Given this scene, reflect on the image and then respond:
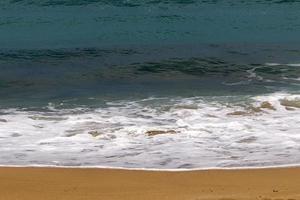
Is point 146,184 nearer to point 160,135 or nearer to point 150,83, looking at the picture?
point 160,135

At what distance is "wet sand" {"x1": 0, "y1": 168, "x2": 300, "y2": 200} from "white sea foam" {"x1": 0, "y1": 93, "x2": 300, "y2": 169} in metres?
0.43

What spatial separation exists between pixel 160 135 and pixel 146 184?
254 cm

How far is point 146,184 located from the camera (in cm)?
852

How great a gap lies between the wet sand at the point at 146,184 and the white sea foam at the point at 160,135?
0.43m

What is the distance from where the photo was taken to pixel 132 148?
33.9 ft

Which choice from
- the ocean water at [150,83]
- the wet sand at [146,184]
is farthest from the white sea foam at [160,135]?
the wet sand at [146,184]

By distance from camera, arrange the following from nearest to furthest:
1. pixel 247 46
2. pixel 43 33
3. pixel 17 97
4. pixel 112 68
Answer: pixel 17 97 < pixel 112 68 < pixel 247 46 < pixel 43 33

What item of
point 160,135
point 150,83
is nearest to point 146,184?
point 160,135

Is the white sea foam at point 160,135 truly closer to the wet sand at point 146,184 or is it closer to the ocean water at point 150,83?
the ocean water at point 150,83

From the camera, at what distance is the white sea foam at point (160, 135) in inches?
385

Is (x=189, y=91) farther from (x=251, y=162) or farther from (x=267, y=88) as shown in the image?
(x=251, y=162)

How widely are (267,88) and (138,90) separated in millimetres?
2888

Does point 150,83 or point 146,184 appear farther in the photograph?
point 150,83

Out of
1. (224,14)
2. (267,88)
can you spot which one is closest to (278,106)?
(267,88)
